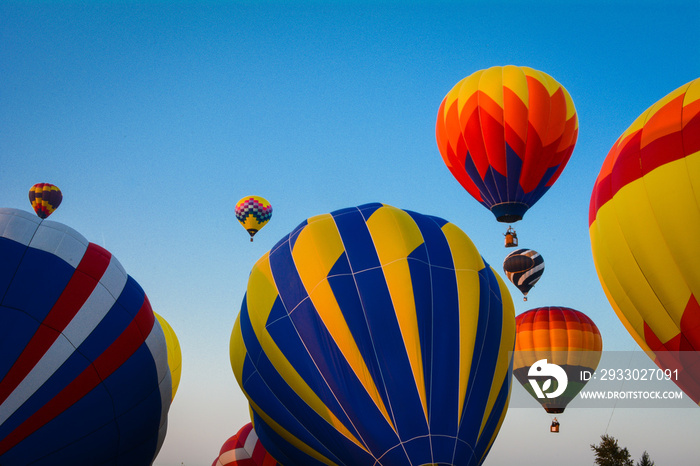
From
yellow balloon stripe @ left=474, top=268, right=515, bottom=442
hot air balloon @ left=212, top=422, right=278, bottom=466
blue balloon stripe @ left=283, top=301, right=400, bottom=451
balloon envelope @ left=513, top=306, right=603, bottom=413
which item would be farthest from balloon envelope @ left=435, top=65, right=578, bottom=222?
blue balloon stripe @ left=283, top=301, right=400, bottom=451

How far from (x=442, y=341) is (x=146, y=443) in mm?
3599

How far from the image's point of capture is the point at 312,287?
7863 millimetres

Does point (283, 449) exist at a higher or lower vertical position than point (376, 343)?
lower

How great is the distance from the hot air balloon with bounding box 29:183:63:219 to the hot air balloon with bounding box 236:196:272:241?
19.9 feet

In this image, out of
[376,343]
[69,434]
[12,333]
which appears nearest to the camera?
[12,333]

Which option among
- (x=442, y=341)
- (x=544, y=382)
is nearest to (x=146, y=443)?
(x=442, y=341)

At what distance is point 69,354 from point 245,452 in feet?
23.2

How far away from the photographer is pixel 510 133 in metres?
15.5

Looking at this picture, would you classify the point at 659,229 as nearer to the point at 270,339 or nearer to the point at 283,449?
the point at 270,339

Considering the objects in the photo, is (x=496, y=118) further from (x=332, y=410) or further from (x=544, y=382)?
(x=332, y=410)

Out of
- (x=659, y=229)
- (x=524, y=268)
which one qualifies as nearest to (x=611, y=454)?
(x=524, y=268)

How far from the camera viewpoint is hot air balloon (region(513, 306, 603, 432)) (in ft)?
55.5

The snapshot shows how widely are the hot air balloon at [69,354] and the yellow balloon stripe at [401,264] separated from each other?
286 cm

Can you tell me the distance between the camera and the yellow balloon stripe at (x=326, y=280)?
714 cm
